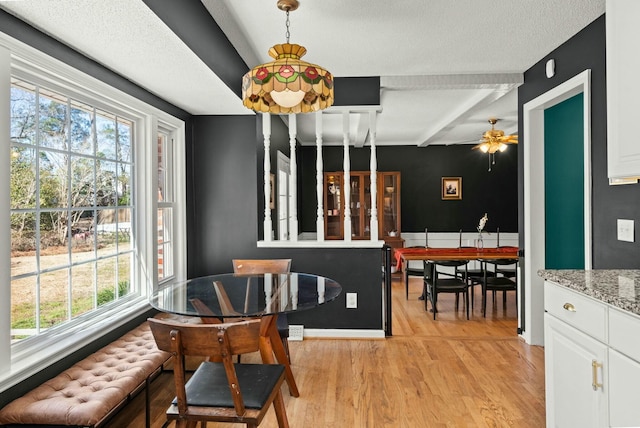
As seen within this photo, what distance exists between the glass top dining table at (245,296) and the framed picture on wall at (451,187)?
5.29 m

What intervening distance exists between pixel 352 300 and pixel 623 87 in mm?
2649

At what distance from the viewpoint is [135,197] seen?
3188 mm

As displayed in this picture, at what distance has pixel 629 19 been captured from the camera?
1775 millimetres

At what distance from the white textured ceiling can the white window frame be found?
167 millimetres

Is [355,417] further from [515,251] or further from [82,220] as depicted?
[515,251]

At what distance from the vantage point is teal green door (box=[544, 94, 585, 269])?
3.41 m

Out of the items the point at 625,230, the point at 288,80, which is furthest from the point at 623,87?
the point at 288,80

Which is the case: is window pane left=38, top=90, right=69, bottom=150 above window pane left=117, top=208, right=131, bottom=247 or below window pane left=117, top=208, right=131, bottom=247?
above

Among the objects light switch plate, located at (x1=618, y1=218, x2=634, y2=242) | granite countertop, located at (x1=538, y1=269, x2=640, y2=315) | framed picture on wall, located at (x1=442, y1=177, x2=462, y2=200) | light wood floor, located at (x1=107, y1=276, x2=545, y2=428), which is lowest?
light wood floor, located at (x1=107, y1=276, x2=545, y2=428)

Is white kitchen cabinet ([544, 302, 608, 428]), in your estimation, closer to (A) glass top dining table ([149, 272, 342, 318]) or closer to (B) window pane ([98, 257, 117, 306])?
(A) glass top dining table ([149, 272, 342, 318])

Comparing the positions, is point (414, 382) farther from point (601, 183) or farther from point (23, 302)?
point (23, 302)

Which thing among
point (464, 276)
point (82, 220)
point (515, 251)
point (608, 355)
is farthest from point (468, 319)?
point (82, 220)

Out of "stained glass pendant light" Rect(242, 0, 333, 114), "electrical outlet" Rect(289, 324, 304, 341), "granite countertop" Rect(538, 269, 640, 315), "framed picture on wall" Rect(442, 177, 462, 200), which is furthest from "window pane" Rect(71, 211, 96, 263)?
"framed picture on wall" Rect(442, 177, 462, 200)

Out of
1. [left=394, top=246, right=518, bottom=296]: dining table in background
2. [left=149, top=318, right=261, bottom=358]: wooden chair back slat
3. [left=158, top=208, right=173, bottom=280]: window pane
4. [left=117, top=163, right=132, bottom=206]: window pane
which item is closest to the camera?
[left=149, top=318, right=261, bottom=358]: wooden chair back slat
